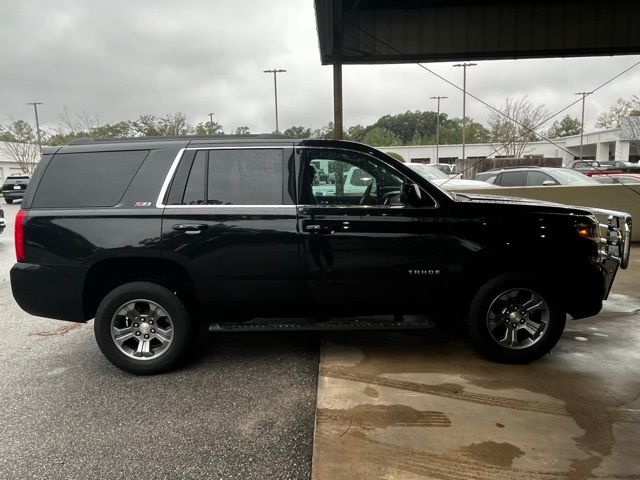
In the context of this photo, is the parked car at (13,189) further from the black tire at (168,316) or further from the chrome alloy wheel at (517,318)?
the chrome alloy wheel at (517,318)

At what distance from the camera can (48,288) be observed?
412 centimetres

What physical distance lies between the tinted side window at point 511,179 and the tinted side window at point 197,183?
1025 centimetres

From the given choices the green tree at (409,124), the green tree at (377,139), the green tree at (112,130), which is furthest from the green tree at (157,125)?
the green tree at (409,124)

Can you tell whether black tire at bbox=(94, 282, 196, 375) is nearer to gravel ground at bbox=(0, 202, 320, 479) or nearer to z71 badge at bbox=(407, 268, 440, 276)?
gravel ground at bbox=(0, 202, 320, 479)

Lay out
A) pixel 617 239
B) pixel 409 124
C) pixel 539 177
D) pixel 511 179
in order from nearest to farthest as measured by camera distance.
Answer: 1. pixel 617 239
2. pixel 539 177
3. pixel 511 179
4. pixel 409 124

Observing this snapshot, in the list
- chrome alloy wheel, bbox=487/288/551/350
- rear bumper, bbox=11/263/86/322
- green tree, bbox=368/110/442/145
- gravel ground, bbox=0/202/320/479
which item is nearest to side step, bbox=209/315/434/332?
gravel ground, bbox=0/202/320/479

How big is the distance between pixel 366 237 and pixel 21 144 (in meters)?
62.0

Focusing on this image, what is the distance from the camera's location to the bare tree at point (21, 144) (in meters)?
54.1

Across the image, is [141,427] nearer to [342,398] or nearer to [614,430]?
[342,398]

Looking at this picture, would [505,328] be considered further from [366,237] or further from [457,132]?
[457,132]

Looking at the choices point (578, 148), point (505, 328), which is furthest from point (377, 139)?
point (505, 328)

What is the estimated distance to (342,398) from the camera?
3.69 m

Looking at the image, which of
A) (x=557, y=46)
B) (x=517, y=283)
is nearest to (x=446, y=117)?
(x=557, y=46)

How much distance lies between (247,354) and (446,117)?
10685 cm
